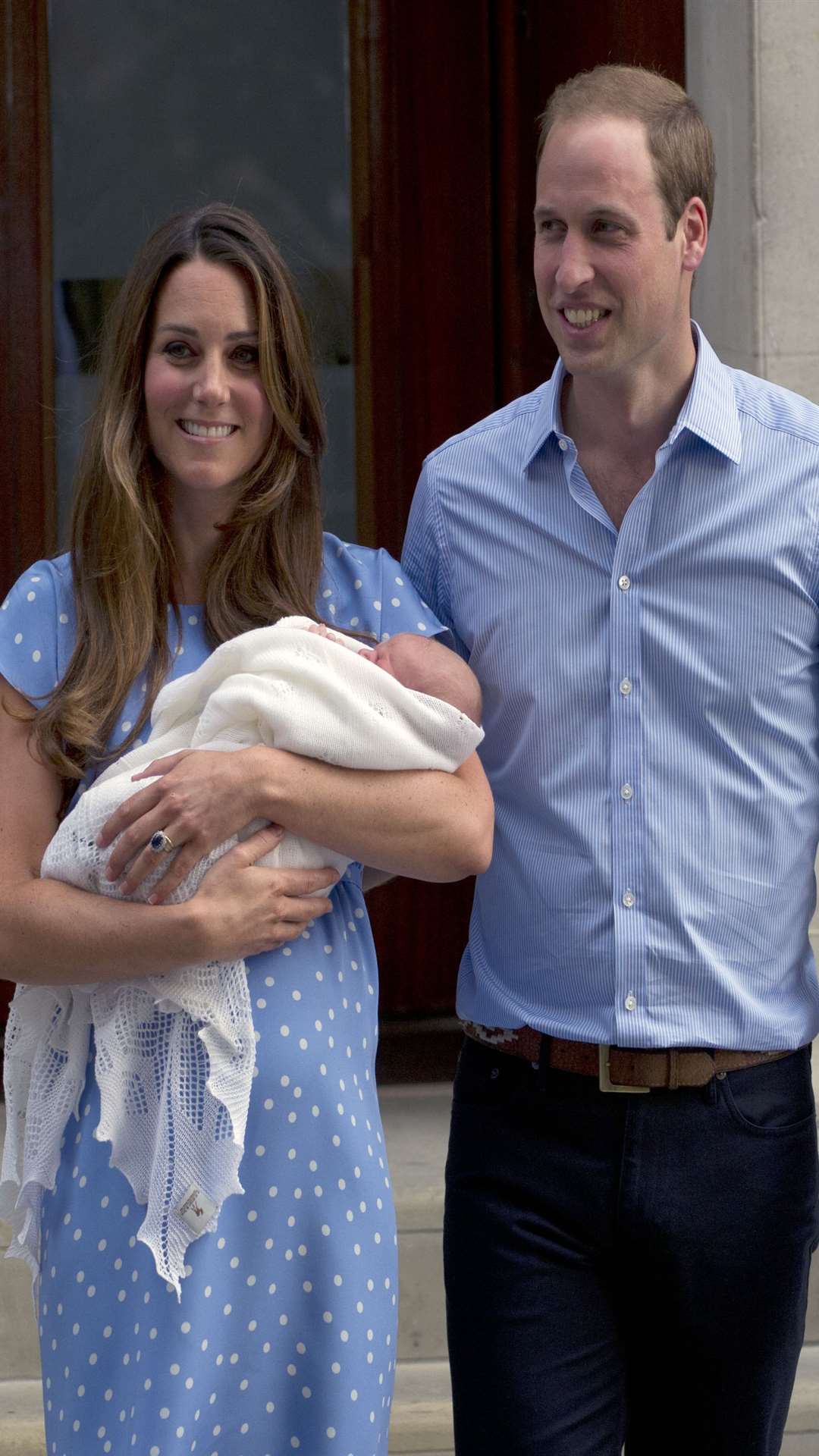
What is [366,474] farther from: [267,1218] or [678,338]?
[267,1218]

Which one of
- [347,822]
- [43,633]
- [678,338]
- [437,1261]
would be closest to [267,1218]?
[347,822]

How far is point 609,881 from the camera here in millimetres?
2148

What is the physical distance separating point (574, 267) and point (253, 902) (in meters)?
0.84

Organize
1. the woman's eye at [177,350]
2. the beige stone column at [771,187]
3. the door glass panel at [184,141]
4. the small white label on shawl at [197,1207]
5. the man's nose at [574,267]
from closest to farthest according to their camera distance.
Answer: the small white label on shawl at [197,1207] < the man's nose at [574,267] < the woman's eye at [177,350] < the beige stone column at [771,187] < the door glass panel at [184,141]

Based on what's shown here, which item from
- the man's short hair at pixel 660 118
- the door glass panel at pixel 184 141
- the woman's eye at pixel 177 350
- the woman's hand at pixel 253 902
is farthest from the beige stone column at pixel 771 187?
the woman's hand at pixel 253 902

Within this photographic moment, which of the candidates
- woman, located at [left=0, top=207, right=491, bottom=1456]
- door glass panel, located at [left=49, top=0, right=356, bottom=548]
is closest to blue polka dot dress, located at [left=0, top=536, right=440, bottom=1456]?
woman, located at [left=0, top=207, right=491, bottom=1456]

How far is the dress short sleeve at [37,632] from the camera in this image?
208cm

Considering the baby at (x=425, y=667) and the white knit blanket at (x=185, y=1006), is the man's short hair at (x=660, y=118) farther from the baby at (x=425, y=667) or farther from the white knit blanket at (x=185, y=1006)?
the white knit blanket at (x=185, y=1006)

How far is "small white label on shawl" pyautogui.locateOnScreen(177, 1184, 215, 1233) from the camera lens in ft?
6.15

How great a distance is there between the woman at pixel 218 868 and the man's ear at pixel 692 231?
1.61 feet

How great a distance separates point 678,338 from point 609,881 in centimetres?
68

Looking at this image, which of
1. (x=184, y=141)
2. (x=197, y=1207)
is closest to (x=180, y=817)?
(x=197, y=1207)

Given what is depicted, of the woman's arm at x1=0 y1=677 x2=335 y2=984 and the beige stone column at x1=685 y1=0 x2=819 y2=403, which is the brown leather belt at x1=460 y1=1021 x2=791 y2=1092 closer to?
the woman's arm at x1=0 y1=677 x2=335 y2=984

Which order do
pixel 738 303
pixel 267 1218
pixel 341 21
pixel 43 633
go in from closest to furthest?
1. pixel 267 1218
2. pixel 43 633
3. pixel 738 303
4. pixel 341 21
